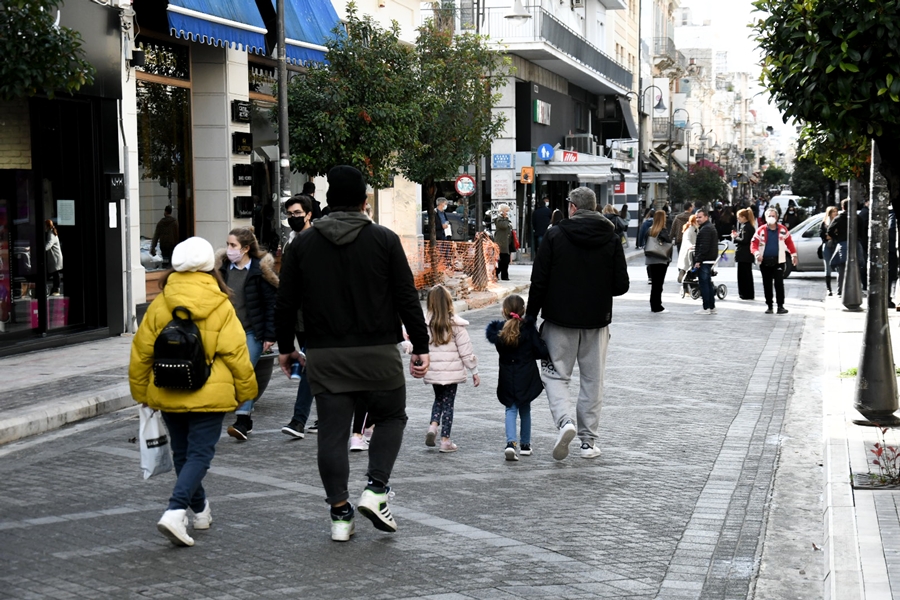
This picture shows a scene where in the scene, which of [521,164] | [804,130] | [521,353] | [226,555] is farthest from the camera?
[521,164]

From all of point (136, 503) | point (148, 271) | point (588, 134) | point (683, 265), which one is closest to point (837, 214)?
point (683, 265)

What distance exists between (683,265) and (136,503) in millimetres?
16724

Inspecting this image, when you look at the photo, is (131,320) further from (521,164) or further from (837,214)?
(521,164)

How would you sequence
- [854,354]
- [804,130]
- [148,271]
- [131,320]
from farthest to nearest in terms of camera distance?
[148,271] → [131,320] → [854,354] → [804,130]

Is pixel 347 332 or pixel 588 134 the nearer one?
pixel 347 332

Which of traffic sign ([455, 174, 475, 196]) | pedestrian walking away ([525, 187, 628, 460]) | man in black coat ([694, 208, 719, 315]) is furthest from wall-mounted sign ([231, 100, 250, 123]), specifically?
traffic sign ([455, 174, 475, 196])

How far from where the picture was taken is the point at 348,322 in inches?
238

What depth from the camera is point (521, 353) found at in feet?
27.7

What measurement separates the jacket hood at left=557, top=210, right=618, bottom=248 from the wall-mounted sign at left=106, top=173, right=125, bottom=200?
8.56 metres

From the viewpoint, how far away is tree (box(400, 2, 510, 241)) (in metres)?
24.9

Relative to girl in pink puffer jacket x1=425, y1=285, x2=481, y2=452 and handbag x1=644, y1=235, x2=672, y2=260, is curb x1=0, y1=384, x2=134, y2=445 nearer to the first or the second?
girl in pink puffer jacket x1=425, y1=285, x2=481, y2=452

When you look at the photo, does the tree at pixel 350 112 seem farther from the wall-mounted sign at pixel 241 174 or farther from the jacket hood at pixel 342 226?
the jacket hood at pixel 342 226

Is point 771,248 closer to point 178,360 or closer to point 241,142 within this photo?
point 241,142

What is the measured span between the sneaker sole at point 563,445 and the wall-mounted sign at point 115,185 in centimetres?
903
